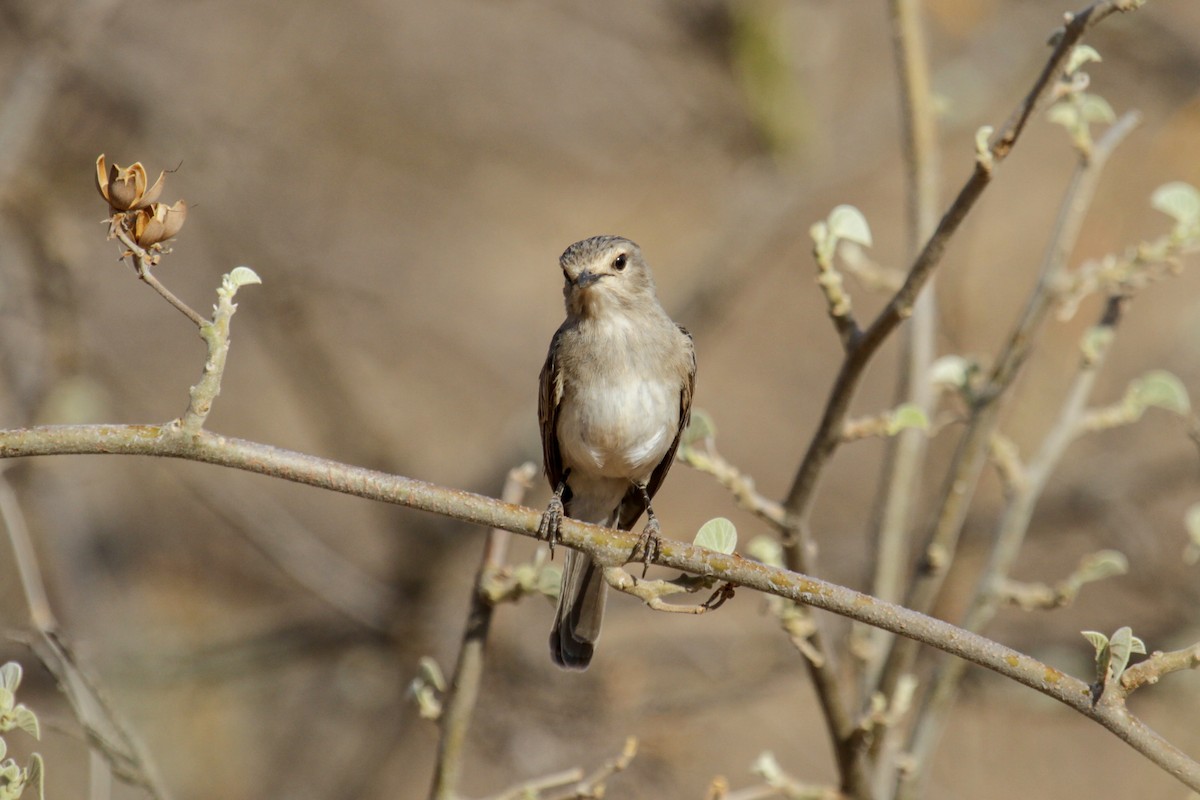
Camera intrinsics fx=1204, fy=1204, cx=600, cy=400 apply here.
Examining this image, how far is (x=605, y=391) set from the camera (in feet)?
13.2

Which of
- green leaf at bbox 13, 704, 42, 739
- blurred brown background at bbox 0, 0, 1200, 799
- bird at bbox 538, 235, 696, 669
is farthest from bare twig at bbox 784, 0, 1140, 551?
blurred brown background at bbox 0, 0, 1200, 799

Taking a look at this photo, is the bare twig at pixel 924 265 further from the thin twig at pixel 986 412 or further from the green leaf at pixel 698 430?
the thin twig at pixel 986 412

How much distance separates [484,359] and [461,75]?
2303mm

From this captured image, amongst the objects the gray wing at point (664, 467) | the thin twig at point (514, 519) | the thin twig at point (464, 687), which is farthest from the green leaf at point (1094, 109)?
the thin twig at point (464, 687)

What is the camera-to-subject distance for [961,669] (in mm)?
3590

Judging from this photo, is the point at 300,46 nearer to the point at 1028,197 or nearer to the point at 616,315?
the point at 616,315

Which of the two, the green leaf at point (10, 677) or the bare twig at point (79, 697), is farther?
the bare twig at point (79, 697)

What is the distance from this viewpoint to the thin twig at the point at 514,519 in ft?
6.75

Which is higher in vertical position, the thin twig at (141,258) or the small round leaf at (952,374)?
the small round leaf at (952,374)

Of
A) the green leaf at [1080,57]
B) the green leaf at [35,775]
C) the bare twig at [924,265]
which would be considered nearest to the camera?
the green leaf at [35,775]

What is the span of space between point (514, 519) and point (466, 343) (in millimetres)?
6277

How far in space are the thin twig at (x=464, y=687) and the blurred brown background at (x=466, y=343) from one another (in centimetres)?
264

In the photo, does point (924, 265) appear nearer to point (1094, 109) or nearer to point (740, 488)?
point (740, 488)

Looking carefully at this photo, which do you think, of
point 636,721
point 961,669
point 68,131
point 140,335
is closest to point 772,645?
point 636,721
